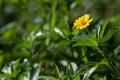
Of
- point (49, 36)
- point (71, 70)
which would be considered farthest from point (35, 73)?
point (49, 36)

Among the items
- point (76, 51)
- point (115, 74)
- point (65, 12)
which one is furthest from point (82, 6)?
point (115, 74)

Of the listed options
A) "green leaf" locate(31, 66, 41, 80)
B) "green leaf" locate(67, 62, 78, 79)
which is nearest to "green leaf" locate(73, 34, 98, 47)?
"green leaf" locate(67, 62, 78, 79)

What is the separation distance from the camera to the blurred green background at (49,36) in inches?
66.2

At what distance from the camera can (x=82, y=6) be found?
2809 mm

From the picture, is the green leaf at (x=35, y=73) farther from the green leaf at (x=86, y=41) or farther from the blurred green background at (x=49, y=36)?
the green leaf at (x=86, y=41)

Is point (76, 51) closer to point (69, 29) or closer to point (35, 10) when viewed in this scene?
point (69, 29)

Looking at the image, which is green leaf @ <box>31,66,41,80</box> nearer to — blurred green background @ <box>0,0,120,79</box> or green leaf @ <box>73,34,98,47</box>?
blurred green background @ <box>0,0,120,79</box>

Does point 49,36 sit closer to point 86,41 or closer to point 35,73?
point 35,73

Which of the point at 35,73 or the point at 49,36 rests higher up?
the point at 49,36

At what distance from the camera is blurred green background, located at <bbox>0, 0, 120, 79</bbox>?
1.68 metres

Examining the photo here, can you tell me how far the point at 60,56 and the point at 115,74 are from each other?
0.55 m

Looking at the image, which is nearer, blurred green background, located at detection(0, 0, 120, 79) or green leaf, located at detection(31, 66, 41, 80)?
green leaf, located at detection(31, 66, 41, 80)

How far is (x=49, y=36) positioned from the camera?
195cm

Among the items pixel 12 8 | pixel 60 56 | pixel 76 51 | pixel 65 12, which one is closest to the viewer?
pixel 76 51
